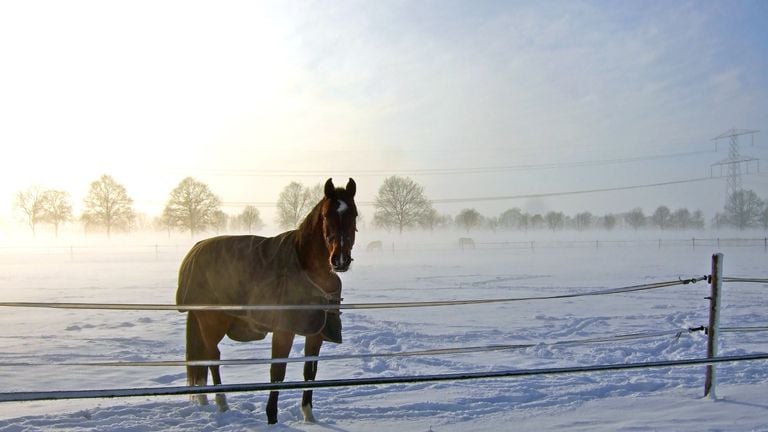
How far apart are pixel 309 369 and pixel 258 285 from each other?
853mm

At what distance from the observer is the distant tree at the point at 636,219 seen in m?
95.9

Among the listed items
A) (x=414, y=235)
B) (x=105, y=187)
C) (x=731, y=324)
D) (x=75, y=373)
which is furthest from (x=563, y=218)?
(x=75, y=373)

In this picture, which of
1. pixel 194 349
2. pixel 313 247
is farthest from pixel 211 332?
pixel 313 247

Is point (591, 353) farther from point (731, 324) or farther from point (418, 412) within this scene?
point (731, 324)

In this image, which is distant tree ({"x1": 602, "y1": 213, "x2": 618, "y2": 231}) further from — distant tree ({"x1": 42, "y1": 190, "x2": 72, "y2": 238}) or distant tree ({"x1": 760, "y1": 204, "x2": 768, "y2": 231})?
distant tree ({"x1": 42, "y1": 190, "x2": 72, "y2": 238})

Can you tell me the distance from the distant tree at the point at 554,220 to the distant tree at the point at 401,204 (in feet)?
159

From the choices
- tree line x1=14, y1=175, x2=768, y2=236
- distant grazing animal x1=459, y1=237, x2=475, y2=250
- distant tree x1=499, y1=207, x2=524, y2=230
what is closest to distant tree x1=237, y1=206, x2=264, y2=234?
tree line x1=14, y1=175, x2=768, y2=236

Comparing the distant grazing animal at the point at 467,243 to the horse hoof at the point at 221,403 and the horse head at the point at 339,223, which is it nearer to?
the horse hoof at the point at 221,403

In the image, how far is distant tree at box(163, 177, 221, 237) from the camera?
4962cm

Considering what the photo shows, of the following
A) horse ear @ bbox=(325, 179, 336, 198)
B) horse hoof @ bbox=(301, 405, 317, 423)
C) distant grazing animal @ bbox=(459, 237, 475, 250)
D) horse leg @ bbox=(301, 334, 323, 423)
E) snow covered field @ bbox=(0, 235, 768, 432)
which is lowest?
distant grazing animal @ bbox=(459, 237, 475, 250)

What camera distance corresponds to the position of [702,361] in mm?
2809

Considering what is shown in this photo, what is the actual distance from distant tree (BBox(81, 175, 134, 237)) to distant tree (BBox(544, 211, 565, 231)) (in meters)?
77.3

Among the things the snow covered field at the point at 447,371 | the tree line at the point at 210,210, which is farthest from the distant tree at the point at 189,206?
the snow covered field at the point at 447,371

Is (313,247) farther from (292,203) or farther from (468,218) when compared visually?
(468,218)
